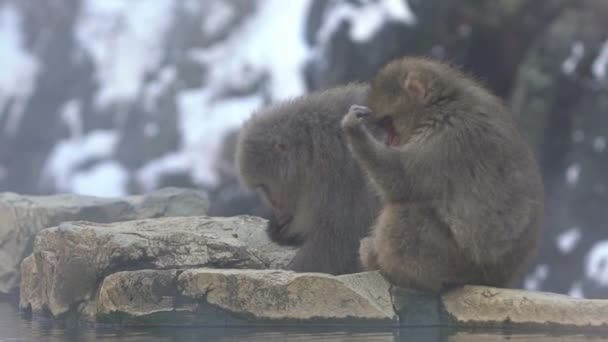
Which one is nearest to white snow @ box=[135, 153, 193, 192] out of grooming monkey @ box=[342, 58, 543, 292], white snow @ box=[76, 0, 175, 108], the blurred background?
the blurred background

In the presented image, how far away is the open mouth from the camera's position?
436 centimetres

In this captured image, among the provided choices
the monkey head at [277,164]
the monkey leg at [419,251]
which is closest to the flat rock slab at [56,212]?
the monkey head at [277,164]

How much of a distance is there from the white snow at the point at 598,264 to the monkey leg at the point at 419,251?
5929 mm

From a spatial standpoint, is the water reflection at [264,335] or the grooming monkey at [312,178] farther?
the grooming monkey at [312,178]

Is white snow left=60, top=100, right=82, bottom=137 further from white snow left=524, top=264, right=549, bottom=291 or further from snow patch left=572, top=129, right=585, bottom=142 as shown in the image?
snow patch left=572, top=129, right=585, bottom=142

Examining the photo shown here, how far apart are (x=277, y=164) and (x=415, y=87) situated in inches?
35.7

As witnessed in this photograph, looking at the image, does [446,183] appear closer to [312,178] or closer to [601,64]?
[312,178]

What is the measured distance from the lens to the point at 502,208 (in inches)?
161

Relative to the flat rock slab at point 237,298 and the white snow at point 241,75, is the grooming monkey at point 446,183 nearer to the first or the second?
the flat rock slab at point 237,298

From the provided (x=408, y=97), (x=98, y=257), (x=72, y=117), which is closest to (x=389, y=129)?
(x=408, y=97)

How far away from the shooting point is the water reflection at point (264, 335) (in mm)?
3752

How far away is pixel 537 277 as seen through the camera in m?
10.3

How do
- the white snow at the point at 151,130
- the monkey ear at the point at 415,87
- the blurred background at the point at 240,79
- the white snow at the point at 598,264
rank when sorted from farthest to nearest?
the white snow at the point at 151,130, the blurred background at the point at 240,79, the white snow at the point at 598,264, the monkey ear at the point at 415,87

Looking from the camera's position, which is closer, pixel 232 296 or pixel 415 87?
pixel 232 296
